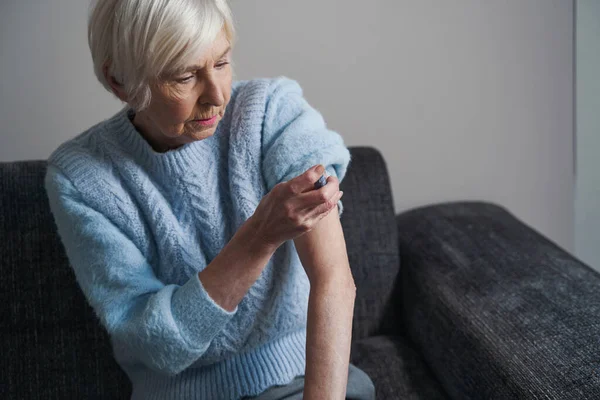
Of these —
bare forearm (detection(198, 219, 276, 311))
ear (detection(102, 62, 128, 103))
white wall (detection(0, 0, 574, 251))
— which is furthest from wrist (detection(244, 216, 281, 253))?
white wall (detection(0, 0, 574, 251))

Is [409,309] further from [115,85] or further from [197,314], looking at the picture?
[115,85]

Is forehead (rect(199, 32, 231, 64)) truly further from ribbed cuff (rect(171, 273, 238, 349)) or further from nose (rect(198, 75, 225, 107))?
ribbed cuff (rect(171, 273, 238, 349))

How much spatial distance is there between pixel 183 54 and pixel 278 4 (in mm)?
774

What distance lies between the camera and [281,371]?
4.09 ft

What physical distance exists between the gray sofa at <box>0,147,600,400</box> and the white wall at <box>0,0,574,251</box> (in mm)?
213

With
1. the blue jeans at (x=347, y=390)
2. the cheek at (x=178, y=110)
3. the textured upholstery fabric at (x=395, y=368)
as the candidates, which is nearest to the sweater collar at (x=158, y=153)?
the cheek at (x=178, y=110)

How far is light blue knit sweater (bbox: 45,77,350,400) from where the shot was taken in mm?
1156

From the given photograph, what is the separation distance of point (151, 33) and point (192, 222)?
375mm

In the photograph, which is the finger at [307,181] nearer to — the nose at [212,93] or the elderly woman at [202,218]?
the elderly woman at [202,218]

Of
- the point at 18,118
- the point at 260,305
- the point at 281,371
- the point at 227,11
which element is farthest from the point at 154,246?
the point at 18,118

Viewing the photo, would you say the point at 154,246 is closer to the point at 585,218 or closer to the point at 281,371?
the point at 281,371

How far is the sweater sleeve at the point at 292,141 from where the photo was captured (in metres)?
1.15

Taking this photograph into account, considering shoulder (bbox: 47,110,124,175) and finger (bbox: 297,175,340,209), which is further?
shoulder (bbox: 47,110,124,175)

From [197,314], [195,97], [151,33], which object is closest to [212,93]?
[195,97]
